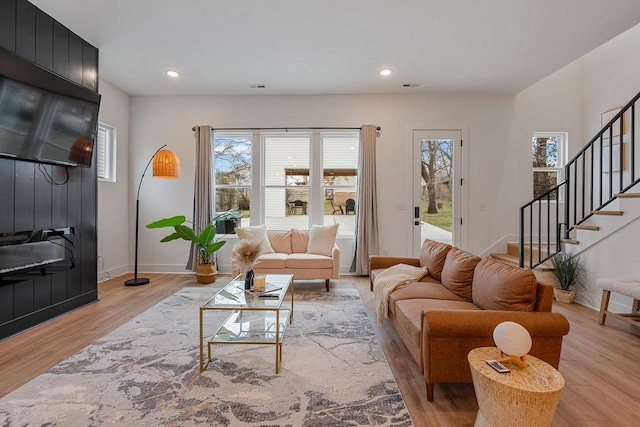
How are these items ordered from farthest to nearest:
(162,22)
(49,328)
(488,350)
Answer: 1. (162,22)
2. (49,328)
3. (488,350)

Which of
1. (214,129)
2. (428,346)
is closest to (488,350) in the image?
(428,346)

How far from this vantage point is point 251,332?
251 centimetres

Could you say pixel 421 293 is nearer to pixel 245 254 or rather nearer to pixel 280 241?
pixel 245 254

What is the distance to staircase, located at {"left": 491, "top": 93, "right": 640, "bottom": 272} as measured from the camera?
3398mm

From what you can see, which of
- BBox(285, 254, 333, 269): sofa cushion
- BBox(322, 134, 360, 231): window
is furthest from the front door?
BBox(285, 254, 333, 269): sofa cushion

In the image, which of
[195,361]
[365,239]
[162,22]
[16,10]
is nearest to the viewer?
[195,361]

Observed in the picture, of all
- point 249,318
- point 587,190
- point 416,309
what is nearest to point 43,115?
point 249,318

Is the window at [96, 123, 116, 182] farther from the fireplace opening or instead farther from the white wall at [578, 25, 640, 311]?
the white wall at [578, 25, 640, 311]

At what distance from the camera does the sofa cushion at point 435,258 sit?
323 cm

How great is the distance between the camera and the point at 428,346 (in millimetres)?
1888

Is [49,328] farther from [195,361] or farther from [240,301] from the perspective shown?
[240,301]

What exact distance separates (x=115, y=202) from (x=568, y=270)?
263 inches

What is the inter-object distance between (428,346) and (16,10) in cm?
440

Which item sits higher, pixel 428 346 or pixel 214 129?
pixel 214 129
